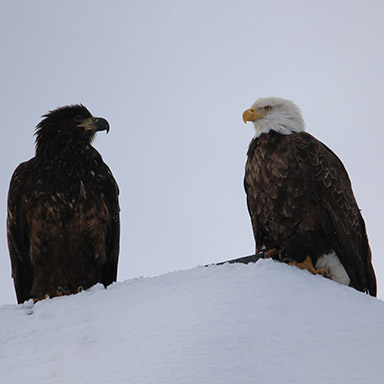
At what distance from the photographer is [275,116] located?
6.18 metres

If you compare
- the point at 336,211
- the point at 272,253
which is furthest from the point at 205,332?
the point at 336,211

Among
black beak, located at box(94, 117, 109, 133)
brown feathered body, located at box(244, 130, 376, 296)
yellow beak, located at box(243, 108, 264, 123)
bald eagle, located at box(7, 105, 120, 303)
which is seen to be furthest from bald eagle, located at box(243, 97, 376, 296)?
black beak, located at box(94, 117, 109, 133)

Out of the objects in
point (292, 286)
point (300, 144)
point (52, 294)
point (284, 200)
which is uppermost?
point (300, 144)

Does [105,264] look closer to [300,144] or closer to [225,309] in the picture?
[300,144]

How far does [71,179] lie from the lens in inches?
240

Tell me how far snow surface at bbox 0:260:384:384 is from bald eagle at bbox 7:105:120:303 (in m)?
1.30

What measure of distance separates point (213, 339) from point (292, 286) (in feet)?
3.52

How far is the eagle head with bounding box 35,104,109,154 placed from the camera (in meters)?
6.47

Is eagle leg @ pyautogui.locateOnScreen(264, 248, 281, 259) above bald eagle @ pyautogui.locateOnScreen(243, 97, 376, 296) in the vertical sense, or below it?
below

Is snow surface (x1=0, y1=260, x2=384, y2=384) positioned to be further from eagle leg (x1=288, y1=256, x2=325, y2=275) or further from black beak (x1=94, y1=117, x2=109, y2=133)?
black beak (x1=94, y1=117, x2=109, y2=133)

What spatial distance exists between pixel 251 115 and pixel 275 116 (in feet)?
0.84

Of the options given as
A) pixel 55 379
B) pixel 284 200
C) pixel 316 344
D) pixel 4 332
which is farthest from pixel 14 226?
pixel 316 344

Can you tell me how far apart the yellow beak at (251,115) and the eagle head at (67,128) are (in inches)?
61.0

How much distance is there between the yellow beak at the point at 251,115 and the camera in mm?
6246
